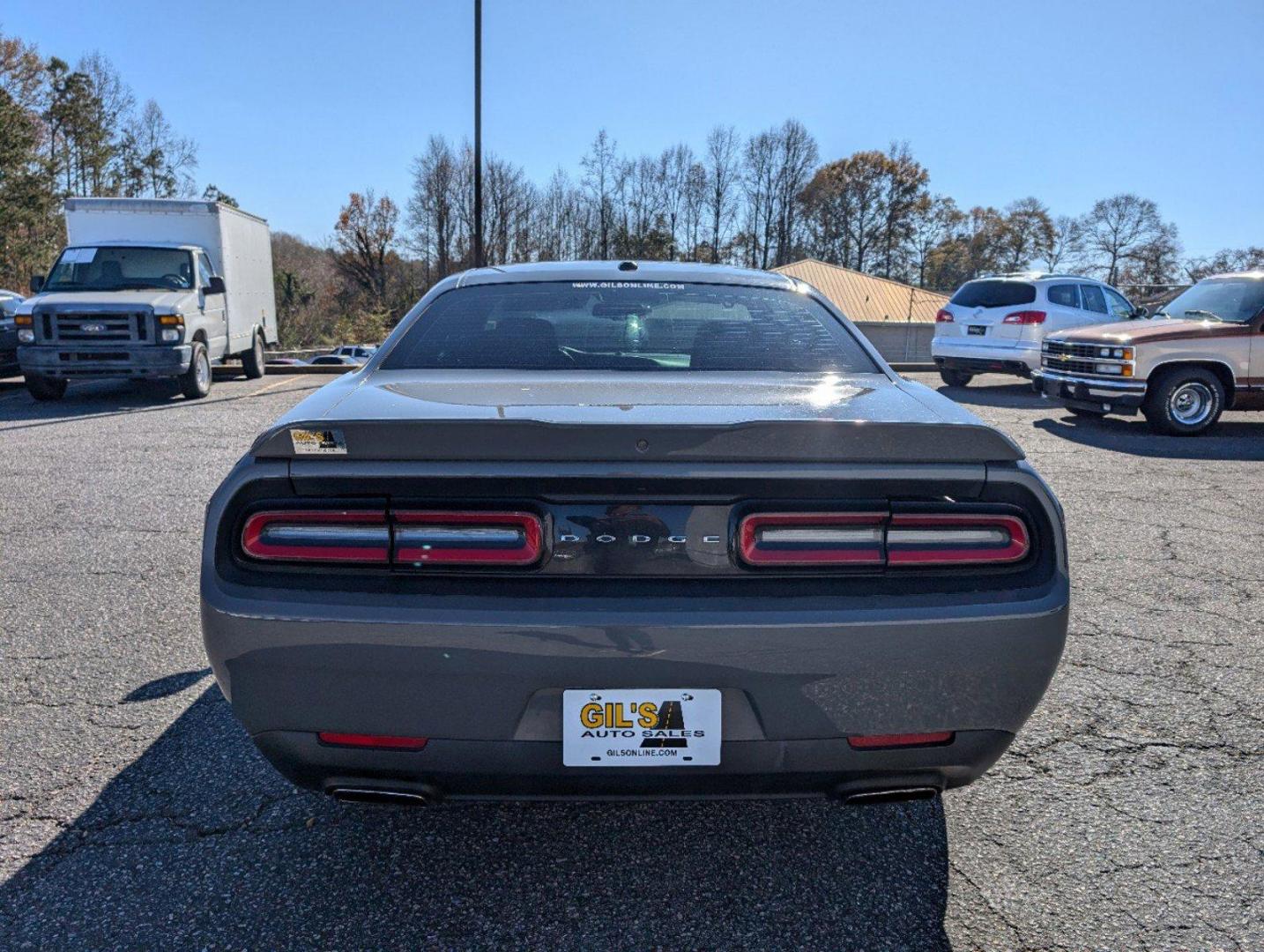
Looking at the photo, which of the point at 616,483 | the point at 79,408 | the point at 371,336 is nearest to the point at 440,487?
the point at 616,483

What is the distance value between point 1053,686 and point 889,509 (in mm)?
2023

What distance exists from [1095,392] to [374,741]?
1032 centimetres

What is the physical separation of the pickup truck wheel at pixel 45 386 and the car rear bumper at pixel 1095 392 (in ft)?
39.7

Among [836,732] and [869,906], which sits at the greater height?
[836,732]

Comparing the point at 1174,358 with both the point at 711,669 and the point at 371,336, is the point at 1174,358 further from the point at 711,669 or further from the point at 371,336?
the point at 371,336

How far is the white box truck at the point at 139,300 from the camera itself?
11.2 metres

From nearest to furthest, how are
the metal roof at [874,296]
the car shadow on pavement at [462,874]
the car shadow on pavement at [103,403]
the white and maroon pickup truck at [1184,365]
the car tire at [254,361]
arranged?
the car shadow on pavement at [462,874], the white and maroon pickup truck at [1184,365], the car shadow on pavement at [103,403], the car tire at [254,361], the metal roof at [874,296]

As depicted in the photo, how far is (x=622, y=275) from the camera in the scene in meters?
3.39

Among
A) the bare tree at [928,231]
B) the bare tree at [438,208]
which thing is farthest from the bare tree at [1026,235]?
the bare tree at [438,208]

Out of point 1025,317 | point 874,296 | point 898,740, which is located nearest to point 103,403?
point 898,740

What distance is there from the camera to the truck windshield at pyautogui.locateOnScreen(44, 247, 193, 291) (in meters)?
12.0

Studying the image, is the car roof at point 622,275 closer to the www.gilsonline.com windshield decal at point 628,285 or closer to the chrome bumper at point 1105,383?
the www.gilsonline.com windshield decal at point 628,285

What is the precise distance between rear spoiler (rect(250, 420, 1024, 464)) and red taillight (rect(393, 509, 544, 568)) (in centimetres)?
12

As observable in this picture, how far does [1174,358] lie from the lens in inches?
396
